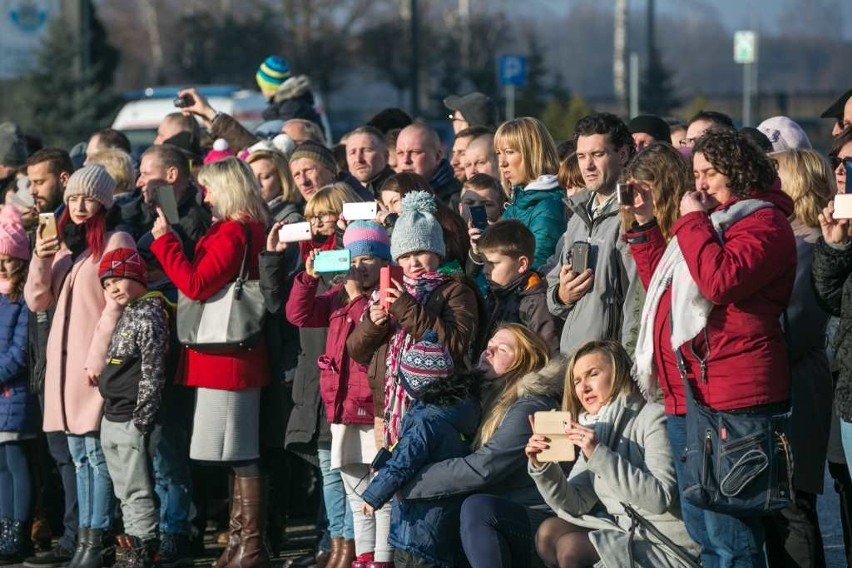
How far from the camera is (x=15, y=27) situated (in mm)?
36125

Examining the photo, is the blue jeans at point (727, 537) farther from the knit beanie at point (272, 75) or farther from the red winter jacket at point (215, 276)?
the knit beanie at point (272, 75)

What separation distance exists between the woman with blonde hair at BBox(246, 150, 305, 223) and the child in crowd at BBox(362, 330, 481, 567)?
7.02 feet

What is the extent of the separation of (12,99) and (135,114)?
14250mm

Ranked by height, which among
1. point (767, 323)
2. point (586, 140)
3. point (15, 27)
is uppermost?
point (15, 27)

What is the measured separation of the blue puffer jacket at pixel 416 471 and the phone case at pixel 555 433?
0.65 m

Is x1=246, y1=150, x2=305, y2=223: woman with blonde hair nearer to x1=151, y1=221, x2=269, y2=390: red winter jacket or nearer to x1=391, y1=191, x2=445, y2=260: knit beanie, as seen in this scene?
x1=151, y1=221, x2=269, y2=390: red winter jacket

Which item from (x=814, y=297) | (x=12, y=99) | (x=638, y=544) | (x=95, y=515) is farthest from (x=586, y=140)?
(x=12, y=99)

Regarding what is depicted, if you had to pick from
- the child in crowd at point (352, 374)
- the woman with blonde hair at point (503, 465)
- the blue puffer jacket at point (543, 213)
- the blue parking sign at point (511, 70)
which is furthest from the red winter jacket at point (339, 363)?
the blue parking sign at point (511, 70)

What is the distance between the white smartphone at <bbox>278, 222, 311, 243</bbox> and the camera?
24.1 feet

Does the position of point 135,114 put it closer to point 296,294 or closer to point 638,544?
point 296,294

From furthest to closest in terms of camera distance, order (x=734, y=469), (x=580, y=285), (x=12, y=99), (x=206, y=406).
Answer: (x=12, y=99) → (x=206, y=406) → (x=580, y=285) → (x=734, y=469)

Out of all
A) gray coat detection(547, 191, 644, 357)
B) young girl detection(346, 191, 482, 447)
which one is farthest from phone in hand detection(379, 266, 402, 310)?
gray coat detection(547, 191, 644, 357)

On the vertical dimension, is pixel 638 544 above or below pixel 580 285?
below

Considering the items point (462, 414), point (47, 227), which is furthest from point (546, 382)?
point (47, 227)
